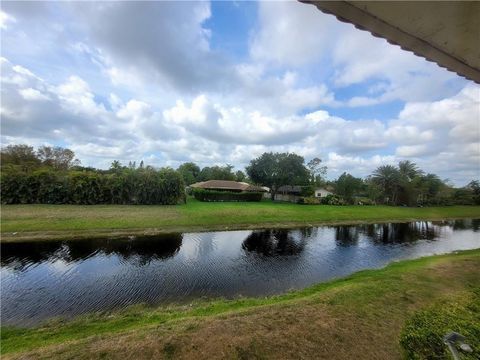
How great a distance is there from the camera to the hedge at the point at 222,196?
1474 inches

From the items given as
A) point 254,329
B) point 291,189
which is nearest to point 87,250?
point 254,329

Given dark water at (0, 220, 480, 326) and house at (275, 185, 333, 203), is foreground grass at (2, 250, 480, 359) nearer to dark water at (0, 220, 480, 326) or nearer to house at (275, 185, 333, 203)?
dark water at (0, 220, 480, 326)

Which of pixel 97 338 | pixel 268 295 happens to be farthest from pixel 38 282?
pixel 268 295

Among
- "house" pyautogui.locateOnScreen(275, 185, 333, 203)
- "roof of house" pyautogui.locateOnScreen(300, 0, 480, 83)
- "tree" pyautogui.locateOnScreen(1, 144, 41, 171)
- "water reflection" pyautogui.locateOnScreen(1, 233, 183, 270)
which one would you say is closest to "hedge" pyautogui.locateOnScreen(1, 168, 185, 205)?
"tree" pyautogui.locateOnScreen(1, 144, 41, 171)

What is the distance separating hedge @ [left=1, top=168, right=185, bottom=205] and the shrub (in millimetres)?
28066

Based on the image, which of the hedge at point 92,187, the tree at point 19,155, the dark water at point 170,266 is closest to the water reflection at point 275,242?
the dark water at point 170,266

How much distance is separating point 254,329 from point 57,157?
5457 centimetres

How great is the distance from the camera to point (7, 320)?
21.9ft

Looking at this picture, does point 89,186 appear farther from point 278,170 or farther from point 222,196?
point 278,170

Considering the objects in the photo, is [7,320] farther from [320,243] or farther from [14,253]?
[320,243]

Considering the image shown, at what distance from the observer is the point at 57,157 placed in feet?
152

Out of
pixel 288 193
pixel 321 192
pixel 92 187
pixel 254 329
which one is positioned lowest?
pixel 254 329

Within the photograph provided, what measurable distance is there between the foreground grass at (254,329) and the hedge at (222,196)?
30.0 m

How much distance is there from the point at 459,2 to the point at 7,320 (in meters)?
11.2
